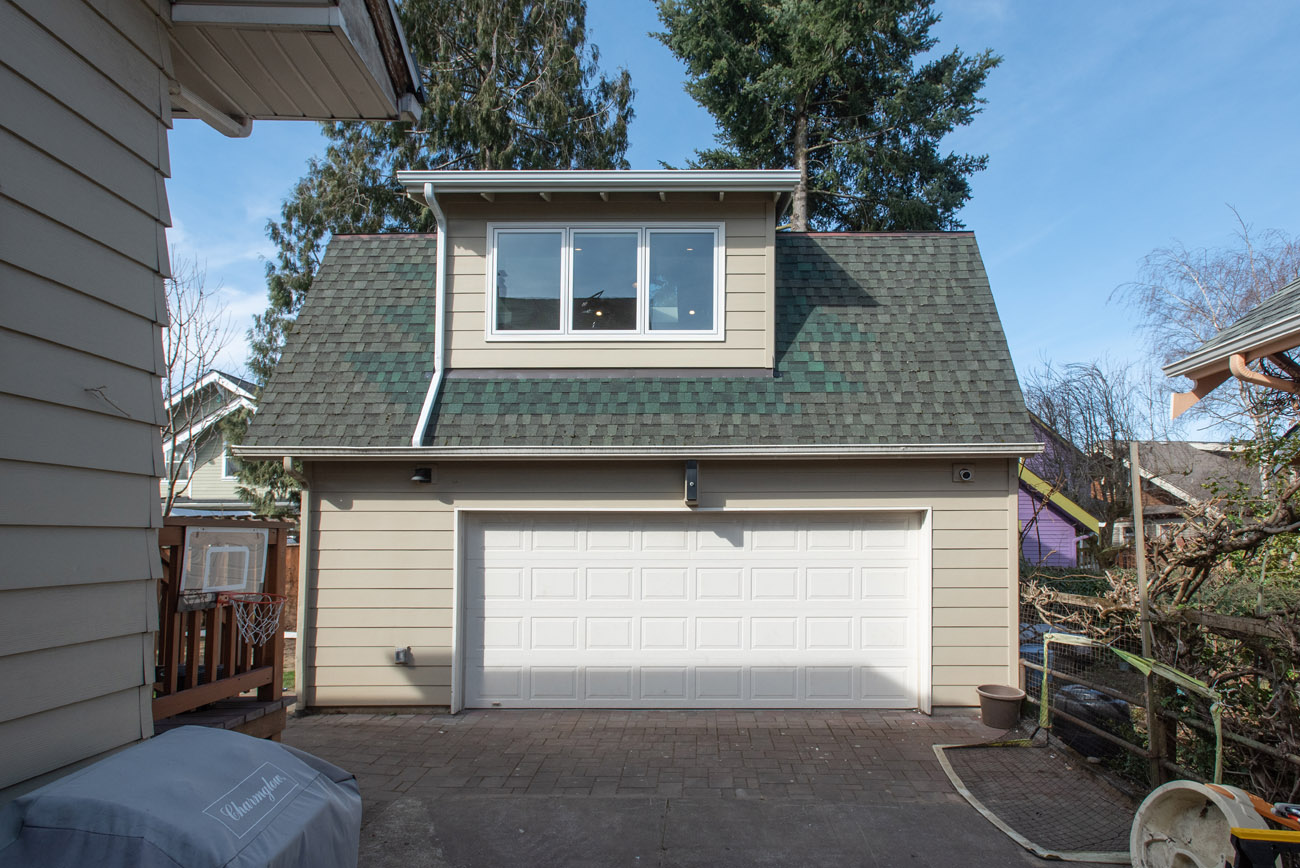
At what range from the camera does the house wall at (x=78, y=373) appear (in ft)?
8.41

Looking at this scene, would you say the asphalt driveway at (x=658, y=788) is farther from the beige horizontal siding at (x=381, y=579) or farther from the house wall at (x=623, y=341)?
the house wall at (x=623, y=341)

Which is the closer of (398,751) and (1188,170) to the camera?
(398,751)

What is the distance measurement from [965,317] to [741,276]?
2412 mm

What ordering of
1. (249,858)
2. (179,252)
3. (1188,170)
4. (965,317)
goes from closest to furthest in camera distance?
1. (249,858)
2. (965,317)
3. (179,252)
4. (1188,170)

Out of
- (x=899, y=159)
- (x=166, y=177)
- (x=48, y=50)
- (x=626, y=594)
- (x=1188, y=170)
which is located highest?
(x=899, y=159)

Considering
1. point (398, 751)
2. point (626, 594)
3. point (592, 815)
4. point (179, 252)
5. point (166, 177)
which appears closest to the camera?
point (166, 177)

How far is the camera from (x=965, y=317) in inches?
322

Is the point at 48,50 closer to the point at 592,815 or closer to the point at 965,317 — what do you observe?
the point at 592,815

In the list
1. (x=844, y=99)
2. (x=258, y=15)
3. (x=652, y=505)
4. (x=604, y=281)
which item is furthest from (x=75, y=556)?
(x=844, y=99)

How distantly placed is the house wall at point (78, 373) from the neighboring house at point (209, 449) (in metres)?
9.72

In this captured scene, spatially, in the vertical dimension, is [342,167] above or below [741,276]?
above

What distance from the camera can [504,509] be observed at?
741 cm

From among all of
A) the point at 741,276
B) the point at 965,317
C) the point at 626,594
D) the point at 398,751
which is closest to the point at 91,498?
the point at 398,751

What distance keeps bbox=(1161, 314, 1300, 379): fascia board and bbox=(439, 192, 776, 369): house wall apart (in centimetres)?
355
